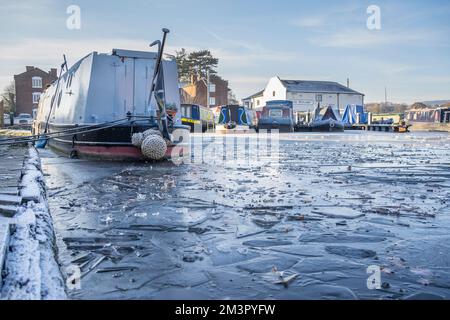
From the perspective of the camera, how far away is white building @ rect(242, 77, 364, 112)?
74.1 meters

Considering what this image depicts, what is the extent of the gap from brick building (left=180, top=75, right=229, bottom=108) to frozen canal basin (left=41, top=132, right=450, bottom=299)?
56.1 m

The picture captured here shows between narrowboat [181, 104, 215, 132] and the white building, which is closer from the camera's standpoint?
narrowboat [181, 104, 215, 132]

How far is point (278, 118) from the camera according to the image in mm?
39406

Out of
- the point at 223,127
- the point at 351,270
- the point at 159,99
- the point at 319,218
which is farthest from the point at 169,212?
the point at 223,127

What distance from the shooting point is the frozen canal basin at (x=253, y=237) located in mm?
3053

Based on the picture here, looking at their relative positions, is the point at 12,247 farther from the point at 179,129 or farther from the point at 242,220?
the point at 179,129

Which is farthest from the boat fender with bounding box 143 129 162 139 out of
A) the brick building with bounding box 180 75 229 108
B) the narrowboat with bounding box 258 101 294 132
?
the brick building with bounding box 180 75 229 108

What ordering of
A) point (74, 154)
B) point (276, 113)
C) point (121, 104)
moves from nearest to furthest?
point (121, 104)
point (74, 154)
point (276, 113)

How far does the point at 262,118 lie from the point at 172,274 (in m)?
36.7

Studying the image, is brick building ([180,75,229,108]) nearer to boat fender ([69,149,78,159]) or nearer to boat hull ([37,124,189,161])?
boat fender ([69,149,78,159])

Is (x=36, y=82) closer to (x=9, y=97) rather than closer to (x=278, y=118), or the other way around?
(x=9, y=97)

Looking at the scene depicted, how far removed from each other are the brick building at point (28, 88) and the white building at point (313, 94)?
37.3 m

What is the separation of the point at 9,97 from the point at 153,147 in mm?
71385

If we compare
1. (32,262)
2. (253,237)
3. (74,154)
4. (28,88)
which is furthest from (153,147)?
(28,88)
